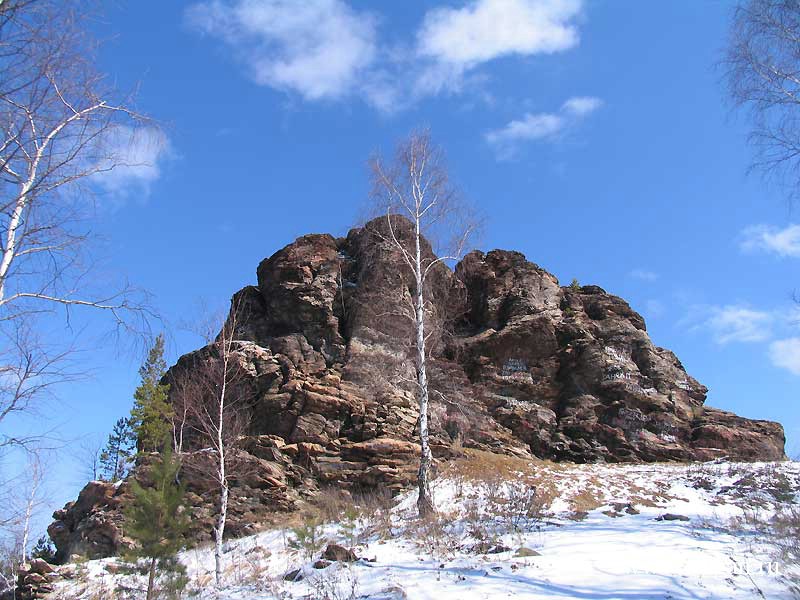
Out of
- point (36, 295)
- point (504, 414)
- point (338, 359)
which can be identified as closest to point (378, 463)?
point (338, 359)

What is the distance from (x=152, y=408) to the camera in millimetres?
31281

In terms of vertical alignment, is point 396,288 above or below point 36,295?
above

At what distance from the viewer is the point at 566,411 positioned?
27234 mm

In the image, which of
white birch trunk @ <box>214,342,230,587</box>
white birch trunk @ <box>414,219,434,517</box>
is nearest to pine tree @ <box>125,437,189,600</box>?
white birch trunk @ <box>214,342,230,587</box>

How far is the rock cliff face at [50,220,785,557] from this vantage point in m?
19.9

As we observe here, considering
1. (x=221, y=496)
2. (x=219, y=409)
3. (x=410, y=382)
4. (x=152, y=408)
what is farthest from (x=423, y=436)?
(x=152, y=408)

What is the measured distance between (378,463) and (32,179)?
53.8 ft

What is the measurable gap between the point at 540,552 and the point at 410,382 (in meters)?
16.4

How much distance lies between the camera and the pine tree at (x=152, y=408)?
1092 inches

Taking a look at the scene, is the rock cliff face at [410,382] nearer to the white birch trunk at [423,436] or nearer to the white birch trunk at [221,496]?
the white birch trunk at [221,496]

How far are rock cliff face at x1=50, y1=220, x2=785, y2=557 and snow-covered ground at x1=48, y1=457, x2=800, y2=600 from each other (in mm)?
3037

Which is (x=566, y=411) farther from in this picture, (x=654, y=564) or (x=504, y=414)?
(x=654, y=564)

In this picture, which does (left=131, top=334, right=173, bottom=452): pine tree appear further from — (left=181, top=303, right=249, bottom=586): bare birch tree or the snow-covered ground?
the snow-covered ground

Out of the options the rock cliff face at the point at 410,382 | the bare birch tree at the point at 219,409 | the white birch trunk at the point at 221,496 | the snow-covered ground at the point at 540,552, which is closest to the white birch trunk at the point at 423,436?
the snow-covered ground at the point at 540,552
